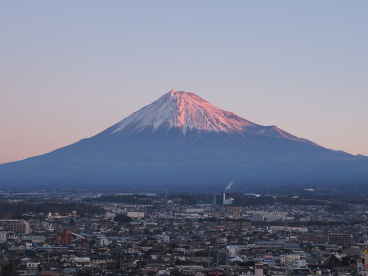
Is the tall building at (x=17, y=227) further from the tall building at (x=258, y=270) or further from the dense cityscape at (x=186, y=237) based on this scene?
the tall building at (x=258, y=270)

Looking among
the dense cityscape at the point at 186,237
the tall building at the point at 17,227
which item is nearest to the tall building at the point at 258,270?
the dense cityscape at the point at 186,237

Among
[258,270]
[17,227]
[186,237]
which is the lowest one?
[258,270]

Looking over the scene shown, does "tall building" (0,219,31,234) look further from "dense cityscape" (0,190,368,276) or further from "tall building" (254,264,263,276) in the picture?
"tall building" (254,264,263,276)

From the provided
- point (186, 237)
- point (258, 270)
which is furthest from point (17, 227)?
point (258, 270)

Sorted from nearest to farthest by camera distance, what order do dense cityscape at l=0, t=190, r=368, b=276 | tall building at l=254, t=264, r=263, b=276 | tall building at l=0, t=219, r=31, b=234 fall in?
1. tall building at l=254, t=264, r=263, b=276
2. dense cityscape at l=0, t=190, r=368, b=276
3. tall building at l=0, t=219, r=31, b=234

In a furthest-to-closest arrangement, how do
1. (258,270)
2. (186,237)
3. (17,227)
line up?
(17,227)
(186,237)
(258,270)

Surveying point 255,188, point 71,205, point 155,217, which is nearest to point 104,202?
point 71,205

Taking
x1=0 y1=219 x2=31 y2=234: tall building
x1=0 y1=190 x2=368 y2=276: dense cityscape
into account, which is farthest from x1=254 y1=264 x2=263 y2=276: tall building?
x1=0 y1=219 x2=31 y2=234: tall building

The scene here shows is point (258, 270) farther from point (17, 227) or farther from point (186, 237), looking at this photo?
point (17, 227)
